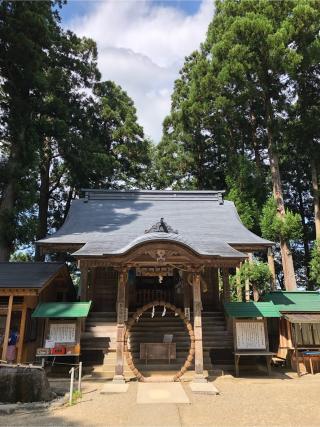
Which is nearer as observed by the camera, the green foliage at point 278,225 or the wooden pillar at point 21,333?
the wooden pillar at point 21,333

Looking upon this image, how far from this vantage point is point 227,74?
66.1 feet

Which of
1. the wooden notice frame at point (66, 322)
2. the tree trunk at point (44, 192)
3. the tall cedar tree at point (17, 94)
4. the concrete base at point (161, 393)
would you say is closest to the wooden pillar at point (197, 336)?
the concrete base at point (161, 393)

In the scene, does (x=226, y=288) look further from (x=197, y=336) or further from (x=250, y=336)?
(x=197, y=336)

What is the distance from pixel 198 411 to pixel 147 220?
1023 cm

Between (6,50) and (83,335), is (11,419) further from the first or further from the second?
(6,50)

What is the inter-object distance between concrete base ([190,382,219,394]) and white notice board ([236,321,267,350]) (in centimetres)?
207

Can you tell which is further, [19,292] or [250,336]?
[250,336]

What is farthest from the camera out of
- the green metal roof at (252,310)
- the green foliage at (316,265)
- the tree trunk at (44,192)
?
the tree trunk at (44,192)

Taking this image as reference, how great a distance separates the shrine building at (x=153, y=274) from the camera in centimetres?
955

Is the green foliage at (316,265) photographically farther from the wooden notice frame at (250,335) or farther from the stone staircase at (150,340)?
the wooden notice frame at (250,335)

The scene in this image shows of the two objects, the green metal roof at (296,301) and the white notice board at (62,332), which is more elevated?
the green metal roof at (296,301)

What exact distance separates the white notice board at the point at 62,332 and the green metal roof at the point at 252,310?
4.77 meters

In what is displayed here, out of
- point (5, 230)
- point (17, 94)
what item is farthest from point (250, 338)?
point (17, 94)

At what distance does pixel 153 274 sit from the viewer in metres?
10.9
